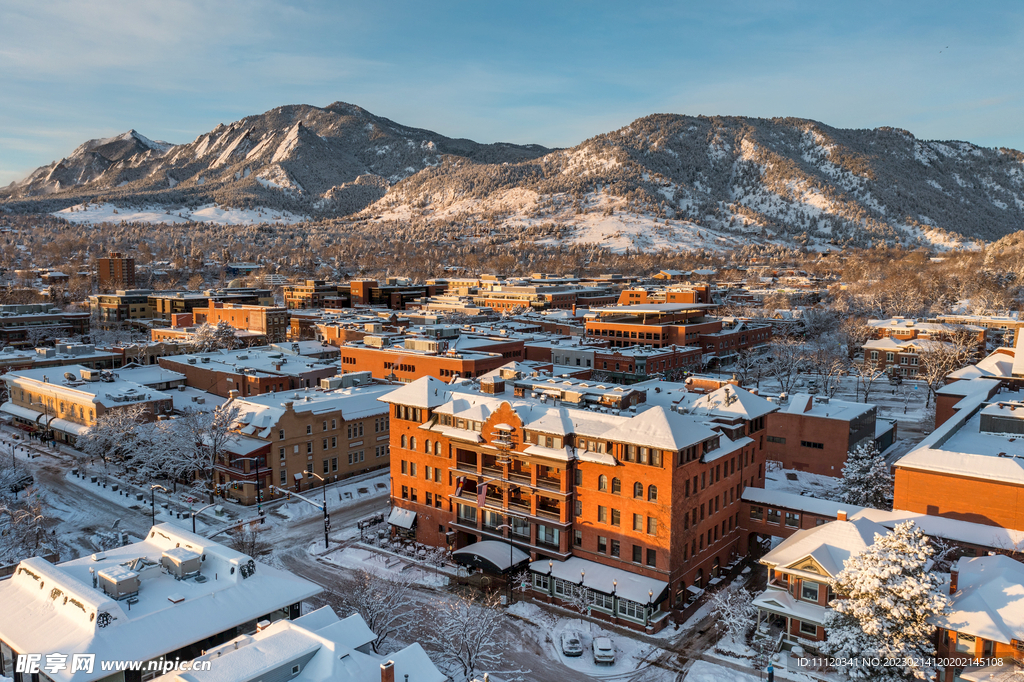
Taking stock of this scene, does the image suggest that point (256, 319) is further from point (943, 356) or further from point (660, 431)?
point (943, 356)

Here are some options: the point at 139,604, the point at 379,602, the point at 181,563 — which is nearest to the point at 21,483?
the point at 181,563

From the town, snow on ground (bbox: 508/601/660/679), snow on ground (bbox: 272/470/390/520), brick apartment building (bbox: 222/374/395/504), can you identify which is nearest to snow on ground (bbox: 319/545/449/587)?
the town

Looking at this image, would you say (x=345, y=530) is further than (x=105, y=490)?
No

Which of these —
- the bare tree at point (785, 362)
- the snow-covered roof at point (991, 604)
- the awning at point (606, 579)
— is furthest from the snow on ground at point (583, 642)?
the bare tree at point (785, 362)

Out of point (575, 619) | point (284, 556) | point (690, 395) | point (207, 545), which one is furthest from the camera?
point (690, 395)

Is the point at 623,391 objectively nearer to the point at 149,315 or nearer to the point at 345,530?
the point at 345,530

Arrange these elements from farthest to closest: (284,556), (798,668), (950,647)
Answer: (284,556) → (798,668) → (950,647)

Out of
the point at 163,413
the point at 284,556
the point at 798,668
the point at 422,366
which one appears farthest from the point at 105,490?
the point at 798,668

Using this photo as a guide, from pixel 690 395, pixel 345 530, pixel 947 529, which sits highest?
pixel 690 395
